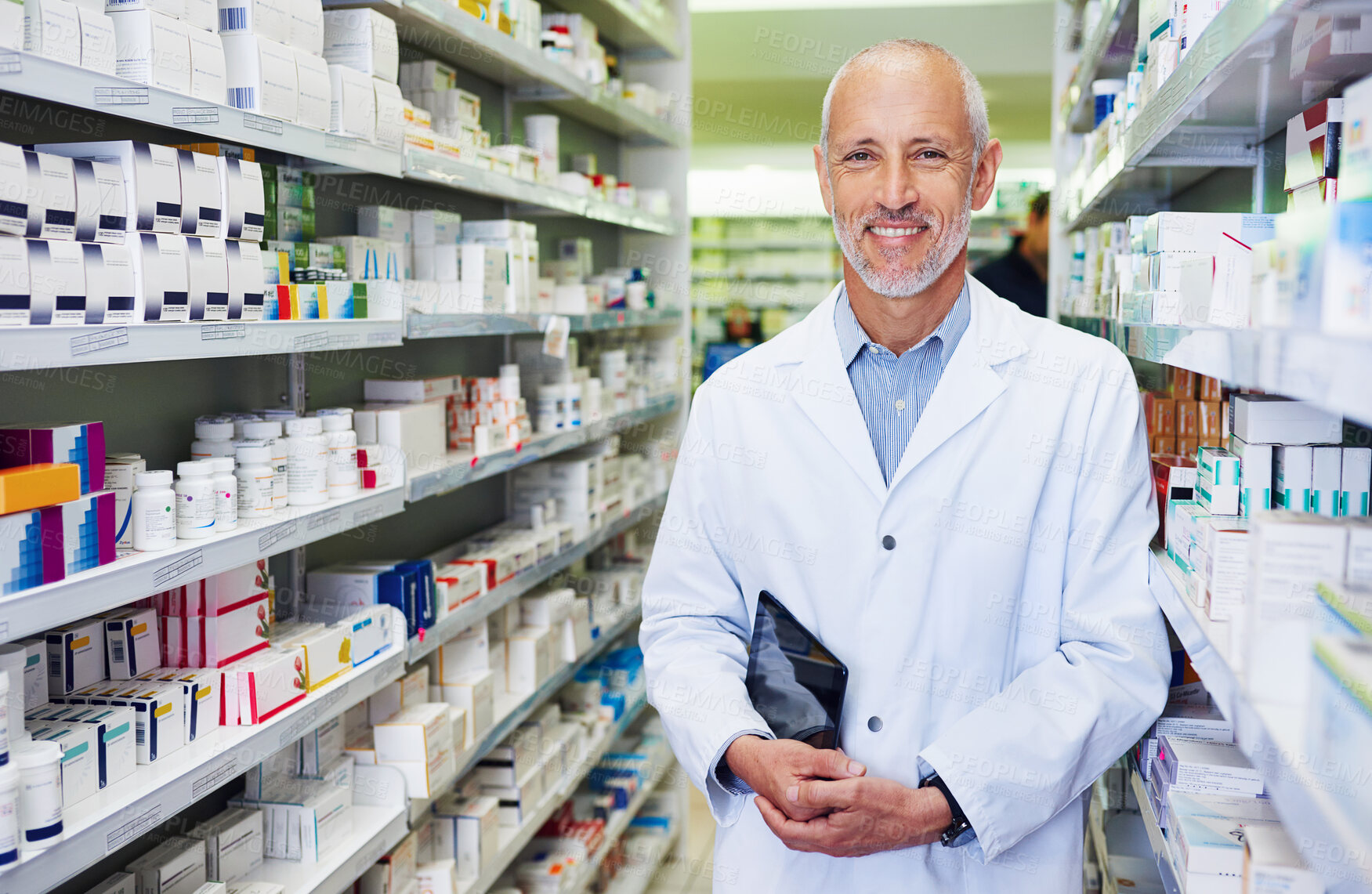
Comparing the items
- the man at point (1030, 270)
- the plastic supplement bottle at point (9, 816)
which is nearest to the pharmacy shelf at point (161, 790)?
the plastic supplement bottle at point (9, 816)

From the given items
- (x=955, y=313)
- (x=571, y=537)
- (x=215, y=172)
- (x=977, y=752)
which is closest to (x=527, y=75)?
(x=571, y=537)

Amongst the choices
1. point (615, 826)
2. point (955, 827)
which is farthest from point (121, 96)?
point (615, 826)

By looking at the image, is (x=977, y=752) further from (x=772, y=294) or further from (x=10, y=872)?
(x=772, y=294)

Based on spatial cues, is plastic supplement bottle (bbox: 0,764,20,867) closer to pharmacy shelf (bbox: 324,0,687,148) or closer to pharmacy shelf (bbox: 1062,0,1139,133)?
pharmacy shelf (bbox: 324,0,687,148)

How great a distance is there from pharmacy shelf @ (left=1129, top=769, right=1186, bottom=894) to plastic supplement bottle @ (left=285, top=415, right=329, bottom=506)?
5.20 feet

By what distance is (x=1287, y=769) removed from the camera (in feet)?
3.38

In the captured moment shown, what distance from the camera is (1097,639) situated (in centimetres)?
172

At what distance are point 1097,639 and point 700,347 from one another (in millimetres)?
11322

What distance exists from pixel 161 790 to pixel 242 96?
45.3 inches

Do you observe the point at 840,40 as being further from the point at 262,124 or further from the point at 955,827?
the point at 955,827

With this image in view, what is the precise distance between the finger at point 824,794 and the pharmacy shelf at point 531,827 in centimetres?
157

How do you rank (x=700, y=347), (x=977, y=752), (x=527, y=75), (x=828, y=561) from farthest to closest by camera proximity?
(x=700, y=347) → (x=527, y=75) → (x=828, y=561) → (x=977, y=752)

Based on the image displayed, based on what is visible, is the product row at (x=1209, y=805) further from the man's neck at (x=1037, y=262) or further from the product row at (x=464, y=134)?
the man's neck at (x=1037, y=262)

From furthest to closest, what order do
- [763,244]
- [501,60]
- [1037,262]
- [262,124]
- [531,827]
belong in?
1. [763,244]
2. [1037,262]
3. [531,827]
4. [501,60]
5. [262,124]
